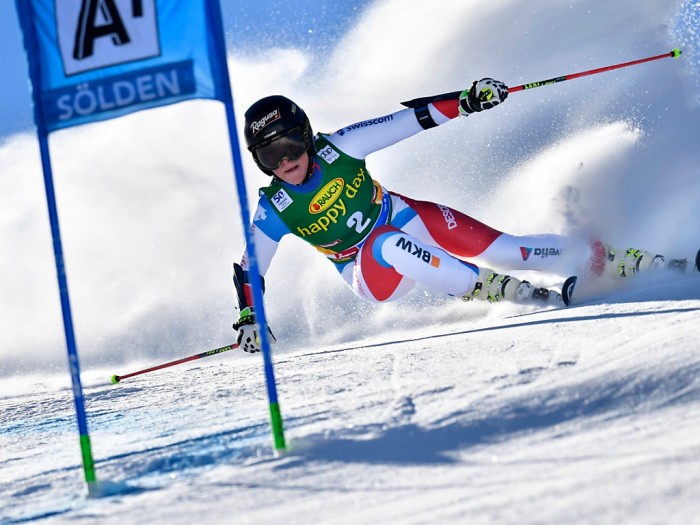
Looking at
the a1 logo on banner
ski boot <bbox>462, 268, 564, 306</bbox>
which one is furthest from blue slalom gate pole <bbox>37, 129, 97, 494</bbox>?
ski boot <bbox>462, 268, 564, 306</bbox>

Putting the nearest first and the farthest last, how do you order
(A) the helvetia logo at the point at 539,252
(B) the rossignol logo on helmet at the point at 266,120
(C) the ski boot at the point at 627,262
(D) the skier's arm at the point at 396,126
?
(B) the rossignol logo on helmet at the point at 266,120
(D) the skier's arm at the point at 396,126
(C) the ski boot at the point at 627,262
(A) the helvetia logo at the point at 539,252

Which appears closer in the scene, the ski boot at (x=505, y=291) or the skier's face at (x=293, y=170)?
the skier's face at (x=293, y=170)

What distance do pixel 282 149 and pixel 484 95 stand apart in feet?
3.76

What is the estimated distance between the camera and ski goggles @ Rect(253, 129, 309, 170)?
4.89m

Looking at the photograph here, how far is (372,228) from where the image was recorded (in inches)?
212

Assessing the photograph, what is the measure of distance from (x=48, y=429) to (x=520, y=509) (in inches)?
125

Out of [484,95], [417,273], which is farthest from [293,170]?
[484,95]

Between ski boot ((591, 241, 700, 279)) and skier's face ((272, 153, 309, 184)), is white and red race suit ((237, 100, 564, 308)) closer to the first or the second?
skier's face ((272, 153, 309, 184))

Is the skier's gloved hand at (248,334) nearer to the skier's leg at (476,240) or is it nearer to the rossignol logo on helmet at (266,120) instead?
the rossignol logo on helmet at (266,120)

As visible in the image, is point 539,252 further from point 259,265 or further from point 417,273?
point 259,265

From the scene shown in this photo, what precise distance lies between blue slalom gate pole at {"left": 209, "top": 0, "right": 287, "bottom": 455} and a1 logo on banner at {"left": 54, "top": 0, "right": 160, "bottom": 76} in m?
0.21

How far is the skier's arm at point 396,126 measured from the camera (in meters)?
5.11

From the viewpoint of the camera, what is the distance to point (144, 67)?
2.96 m

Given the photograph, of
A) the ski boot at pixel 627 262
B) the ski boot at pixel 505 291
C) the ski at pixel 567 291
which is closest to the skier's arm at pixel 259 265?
the ski boot at pixel 505 291
